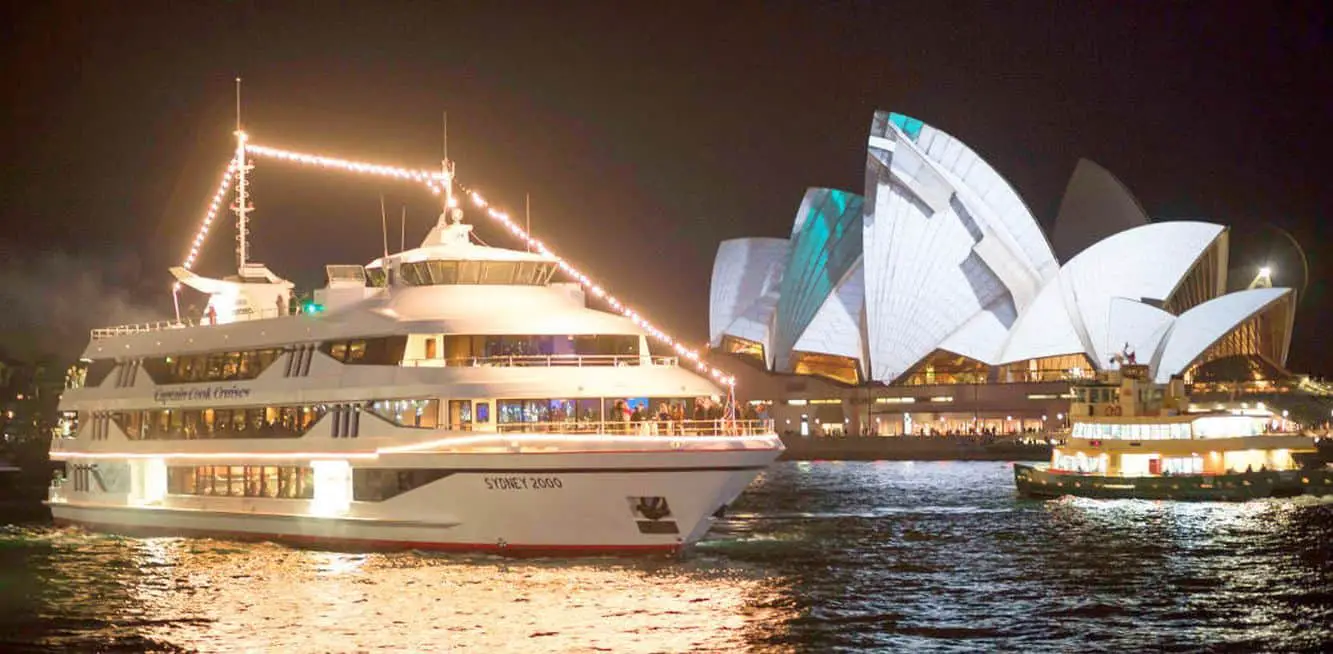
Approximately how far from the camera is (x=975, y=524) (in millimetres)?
47344

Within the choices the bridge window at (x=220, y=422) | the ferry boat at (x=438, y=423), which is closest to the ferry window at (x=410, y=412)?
the ferry boat at (x=438, y=423)

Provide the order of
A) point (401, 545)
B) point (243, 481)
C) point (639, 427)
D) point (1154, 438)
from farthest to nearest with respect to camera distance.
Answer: point (1154, 438)
point (243, 481)
point (401, 545)
point (639, 427)

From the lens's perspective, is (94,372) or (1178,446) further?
(1178,446)

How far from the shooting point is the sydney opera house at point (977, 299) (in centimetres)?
9994

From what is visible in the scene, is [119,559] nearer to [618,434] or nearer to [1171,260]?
[618,434]

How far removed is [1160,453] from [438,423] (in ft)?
104

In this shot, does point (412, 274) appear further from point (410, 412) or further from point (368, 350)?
point (410, 412)

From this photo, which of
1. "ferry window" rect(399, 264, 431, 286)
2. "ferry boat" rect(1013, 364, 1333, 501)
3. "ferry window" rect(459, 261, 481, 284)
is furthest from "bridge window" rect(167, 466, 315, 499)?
"ferry boat" rect(1013, 364, 1333, 501)

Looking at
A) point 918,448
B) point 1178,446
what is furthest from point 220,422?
point 918,448

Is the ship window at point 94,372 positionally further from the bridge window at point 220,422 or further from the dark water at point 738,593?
the dark water at point 738,593

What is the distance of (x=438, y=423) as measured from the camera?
35.8m

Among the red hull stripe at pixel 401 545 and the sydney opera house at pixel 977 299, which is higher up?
the sydney opera house at pixel 977 299

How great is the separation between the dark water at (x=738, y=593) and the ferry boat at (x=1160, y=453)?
9.71 m

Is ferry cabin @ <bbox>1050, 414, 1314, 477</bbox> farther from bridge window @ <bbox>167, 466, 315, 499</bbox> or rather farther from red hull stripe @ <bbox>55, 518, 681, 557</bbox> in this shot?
bridge window @ <bbox>167, 466, 315, 499</bbox>
